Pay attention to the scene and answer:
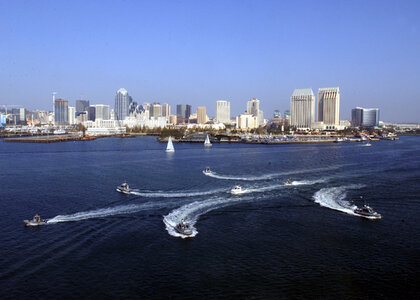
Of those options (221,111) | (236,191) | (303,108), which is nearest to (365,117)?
(303,108)

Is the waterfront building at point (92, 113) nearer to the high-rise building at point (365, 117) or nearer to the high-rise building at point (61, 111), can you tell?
the high-rise building at point (61, 111)

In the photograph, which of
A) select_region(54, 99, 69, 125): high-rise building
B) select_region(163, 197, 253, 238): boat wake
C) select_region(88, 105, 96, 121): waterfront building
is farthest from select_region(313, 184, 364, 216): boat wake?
select_region(88, 105, 96, 121): waterfront building

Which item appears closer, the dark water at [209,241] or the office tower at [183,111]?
the dark water at [209,241]

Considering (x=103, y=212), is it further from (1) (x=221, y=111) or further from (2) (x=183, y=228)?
(1) (x=221, y=111)

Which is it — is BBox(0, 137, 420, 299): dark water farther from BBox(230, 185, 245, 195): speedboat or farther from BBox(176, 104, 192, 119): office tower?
BBox(176, 104, 192, 119): office tower

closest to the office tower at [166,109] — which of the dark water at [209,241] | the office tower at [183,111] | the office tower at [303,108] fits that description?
the office tower at [183,111]
